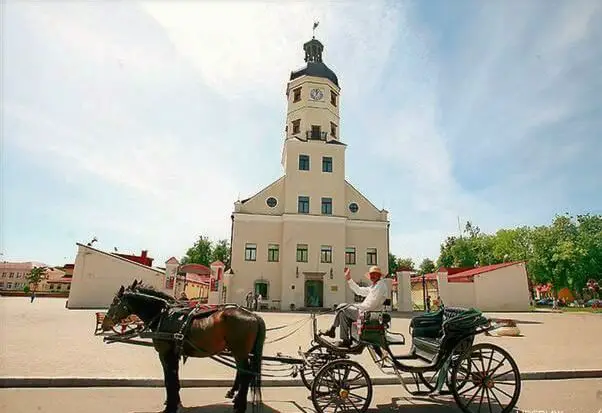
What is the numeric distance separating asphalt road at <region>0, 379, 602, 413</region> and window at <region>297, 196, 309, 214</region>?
72.6ft

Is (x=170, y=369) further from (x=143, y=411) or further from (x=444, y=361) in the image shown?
(x=444, y=361)

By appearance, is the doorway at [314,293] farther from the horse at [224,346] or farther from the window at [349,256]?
the horse at [224,346]

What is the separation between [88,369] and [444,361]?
623 cm

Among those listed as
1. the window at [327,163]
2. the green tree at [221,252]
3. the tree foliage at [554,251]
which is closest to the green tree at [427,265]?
the tree foliage at [554,251]

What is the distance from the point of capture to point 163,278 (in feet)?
82.3

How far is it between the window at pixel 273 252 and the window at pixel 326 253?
10.8 ft

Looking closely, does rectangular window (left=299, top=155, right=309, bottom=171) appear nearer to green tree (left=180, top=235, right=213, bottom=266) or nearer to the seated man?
the seated man

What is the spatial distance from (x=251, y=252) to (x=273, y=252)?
1.64 metres

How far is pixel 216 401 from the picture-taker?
5453 mm

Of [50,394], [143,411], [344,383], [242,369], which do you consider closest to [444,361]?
[344,383]

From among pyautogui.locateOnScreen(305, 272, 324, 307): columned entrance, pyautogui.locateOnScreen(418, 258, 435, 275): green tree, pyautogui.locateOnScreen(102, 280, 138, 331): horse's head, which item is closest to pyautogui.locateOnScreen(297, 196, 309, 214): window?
pyautogui.locateOnScreen(305, 272, 324, 307): columned entrance

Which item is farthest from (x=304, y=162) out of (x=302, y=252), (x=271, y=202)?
(x=302, y=252)

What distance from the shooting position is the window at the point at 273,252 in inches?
1088

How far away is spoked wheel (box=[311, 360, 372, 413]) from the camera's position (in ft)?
15.3
